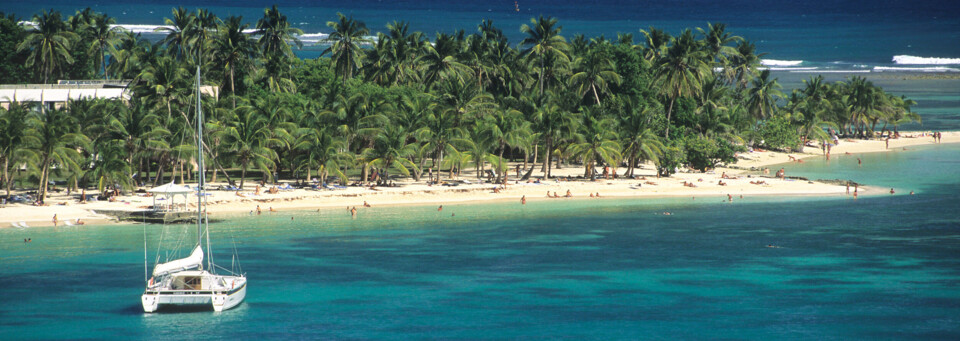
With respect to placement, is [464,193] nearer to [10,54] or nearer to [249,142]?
[249,142]

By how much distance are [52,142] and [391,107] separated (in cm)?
2387

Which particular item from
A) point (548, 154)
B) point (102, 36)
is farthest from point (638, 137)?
point (102, 36)

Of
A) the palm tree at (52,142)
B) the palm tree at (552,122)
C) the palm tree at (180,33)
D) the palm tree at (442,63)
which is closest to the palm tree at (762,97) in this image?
the palm tree at (442,63)

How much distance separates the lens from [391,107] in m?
74.5

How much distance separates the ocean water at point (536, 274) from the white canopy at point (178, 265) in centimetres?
195

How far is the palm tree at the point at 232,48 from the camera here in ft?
286

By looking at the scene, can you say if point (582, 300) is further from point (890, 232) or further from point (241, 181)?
point (241, 181)

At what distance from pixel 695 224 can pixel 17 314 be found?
40876mm

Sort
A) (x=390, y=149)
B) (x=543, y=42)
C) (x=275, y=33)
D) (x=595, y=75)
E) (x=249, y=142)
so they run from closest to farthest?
1. (x=249, y=142)
2. (x=390, y=149)
3. (x=595, y=75)
4. (x=543, y=42)
5. (x=275, y=33)

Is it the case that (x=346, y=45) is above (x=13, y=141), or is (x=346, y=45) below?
above

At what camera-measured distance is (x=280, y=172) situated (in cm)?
7931

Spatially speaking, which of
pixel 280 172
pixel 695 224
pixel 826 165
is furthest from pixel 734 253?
pixel 826 165

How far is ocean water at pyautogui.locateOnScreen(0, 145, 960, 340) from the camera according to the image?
41.1 m

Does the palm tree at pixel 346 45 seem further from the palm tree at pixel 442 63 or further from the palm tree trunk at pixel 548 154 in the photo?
the palm tree trunk at pixel 548 154
